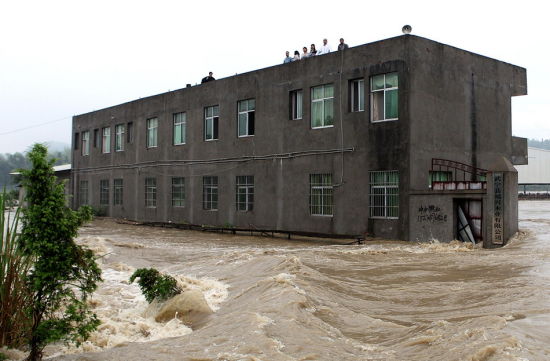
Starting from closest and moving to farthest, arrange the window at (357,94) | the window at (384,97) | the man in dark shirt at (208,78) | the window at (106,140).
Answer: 1. the window at (384,97)
2. the window at (357,94)
3. the man in dark shirt at (208,78)
4. the window at (106,140)

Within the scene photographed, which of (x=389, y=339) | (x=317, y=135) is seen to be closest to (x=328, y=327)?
(x=389, y=339)

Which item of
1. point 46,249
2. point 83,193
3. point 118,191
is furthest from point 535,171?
point 46,249

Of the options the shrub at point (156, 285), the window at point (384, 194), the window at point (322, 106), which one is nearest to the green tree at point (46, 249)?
the shrub at point (156, 285)

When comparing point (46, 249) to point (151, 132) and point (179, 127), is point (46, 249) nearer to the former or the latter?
point (179, 127)

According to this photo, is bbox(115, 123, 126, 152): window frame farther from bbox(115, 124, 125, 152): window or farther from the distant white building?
the distant white building

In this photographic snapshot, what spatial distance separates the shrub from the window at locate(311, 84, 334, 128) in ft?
41.8

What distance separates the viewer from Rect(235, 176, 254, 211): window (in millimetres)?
23391

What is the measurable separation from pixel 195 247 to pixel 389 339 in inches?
463

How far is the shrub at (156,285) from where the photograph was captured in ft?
27.4

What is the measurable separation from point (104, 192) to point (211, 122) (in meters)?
12.1

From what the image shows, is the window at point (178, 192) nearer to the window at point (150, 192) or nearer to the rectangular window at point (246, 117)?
the window at point (150, 192)

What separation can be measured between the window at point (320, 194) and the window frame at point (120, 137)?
626 inches

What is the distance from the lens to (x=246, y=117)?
23.9 meters

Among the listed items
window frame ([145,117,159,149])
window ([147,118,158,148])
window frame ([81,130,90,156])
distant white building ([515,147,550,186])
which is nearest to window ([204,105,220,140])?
window frame ([145,117,159,149])
